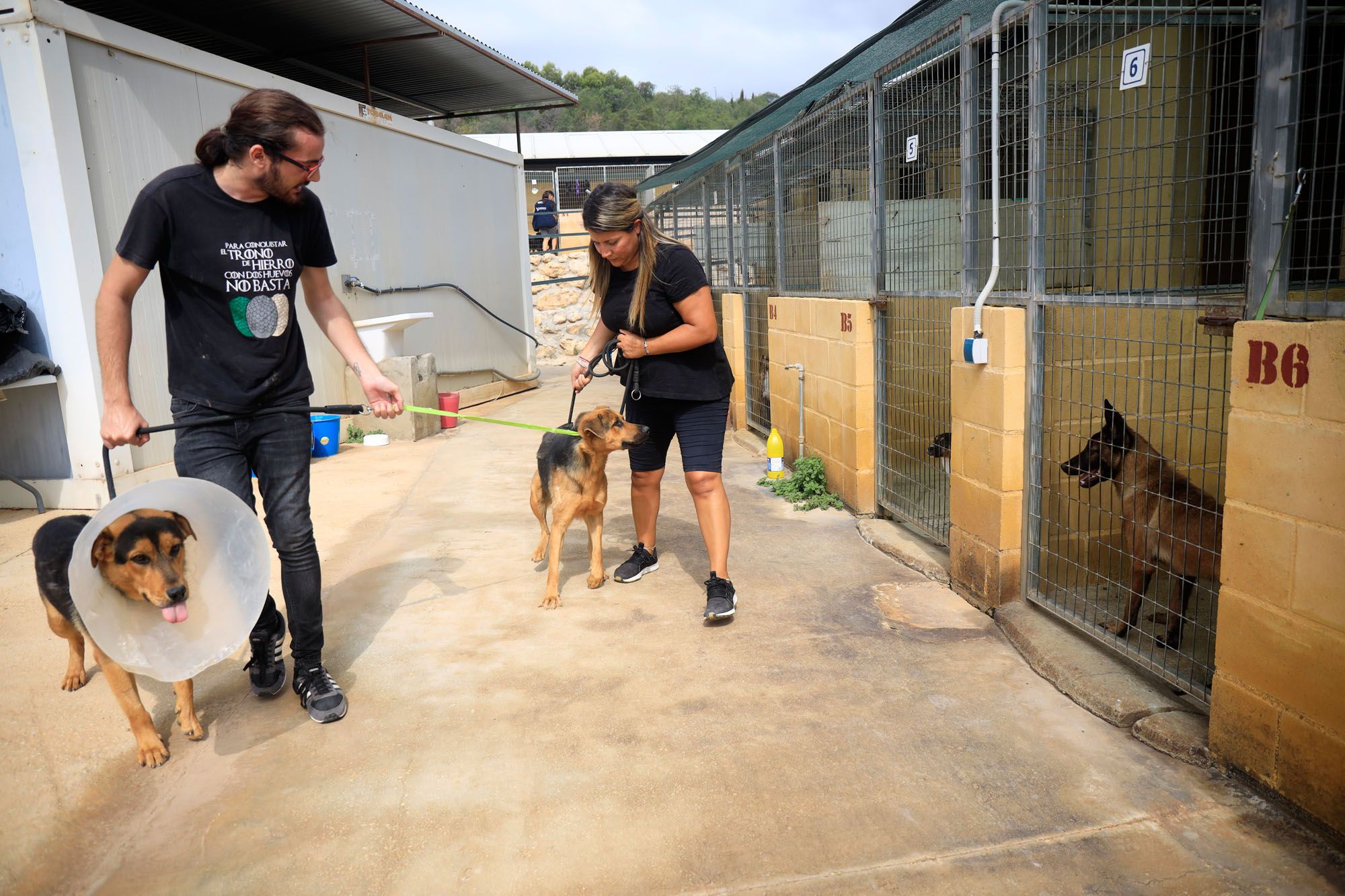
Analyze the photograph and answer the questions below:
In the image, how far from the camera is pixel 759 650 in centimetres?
358

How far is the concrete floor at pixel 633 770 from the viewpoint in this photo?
88.4 inches

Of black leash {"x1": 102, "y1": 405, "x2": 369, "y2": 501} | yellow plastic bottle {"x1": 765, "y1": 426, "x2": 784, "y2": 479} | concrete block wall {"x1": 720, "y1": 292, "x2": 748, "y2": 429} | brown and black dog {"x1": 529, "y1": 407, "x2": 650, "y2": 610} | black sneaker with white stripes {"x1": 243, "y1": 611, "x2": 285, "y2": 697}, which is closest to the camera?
black leash {"x1": 102, "y1": 405, "x2": 369, "y2": 501}

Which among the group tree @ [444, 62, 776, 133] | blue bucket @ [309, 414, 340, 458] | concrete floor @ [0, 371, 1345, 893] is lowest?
concrete floor @ [0, 371, 1345, 893]

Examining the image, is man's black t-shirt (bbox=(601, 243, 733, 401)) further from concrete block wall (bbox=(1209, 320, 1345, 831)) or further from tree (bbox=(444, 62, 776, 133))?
tree (bbox=(444, 62, 776, 133))

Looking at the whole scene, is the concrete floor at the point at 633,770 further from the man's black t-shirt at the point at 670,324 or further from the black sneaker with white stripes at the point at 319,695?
the man's black t-shirt at the point at 670,324

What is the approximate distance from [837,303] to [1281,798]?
3.75 m

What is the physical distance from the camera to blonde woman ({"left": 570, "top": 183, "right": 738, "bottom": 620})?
12.3 ft

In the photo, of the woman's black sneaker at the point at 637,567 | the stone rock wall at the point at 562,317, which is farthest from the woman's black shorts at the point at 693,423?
the stone rock wall at the point at 562,317

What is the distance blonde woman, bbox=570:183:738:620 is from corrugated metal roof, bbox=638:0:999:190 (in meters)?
1.69

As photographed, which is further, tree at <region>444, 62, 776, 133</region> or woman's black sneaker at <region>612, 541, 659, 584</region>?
tree at <region>444, 62, 776, 133</region>

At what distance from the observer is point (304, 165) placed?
2.90m

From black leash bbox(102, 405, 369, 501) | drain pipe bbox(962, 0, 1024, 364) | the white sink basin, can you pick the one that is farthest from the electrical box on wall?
the white sink basin

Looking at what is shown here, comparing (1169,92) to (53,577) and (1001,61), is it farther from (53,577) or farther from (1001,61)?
(53,577)

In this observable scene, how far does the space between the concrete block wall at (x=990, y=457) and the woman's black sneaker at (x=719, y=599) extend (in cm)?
112
